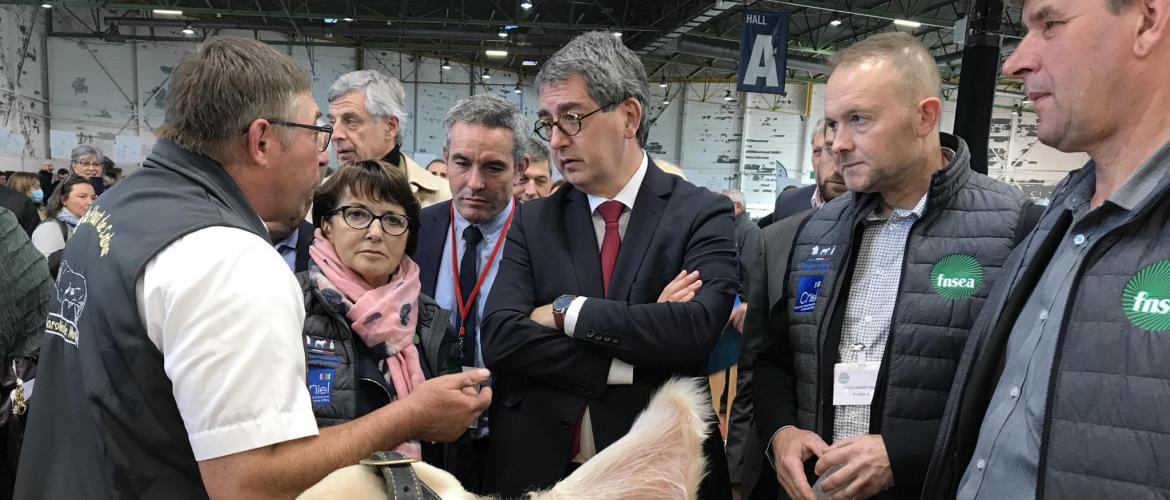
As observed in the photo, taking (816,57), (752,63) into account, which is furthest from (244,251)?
(816,57)

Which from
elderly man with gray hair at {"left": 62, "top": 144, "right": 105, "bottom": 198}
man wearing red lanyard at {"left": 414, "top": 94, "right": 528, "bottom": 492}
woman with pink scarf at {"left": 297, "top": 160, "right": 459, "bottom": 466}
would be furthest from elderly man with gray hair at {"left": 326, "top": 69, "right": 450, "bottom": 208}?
elderly man with gray hair at {"left": 62, "top": 144, "right": 105, "bottom": 198}

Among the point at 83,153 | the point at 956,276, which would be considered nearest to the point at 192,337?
the point at 956,276

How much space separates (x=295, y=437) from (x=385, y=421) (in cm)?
21

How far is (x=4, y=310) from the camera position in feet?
8.06

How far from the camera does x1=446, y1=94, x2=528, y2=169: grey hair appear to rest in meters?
2.53

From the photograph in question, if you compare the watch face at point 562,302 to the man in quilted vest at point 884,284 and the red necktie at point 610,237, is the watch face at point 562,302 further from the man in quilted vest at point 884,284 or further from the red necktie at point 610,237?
the man in quilted vest at point 884,284

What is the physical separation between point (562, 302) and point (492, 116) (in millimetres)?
974

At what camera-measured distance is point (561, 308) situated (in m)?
1.84

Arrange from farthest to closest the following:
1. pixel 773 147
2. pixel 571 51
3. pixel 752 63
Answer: pixel 773 147, pixel 752 63, pixel 571 51

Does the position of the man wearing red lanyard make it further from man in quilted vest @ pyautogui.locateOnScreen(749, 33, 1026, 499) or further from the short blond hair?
the short blond hair

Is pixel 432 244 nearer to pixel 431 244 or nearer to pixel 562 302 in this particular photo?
pixel 431 244

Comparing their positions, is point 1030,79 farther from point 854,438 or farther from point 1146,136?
point 854,438

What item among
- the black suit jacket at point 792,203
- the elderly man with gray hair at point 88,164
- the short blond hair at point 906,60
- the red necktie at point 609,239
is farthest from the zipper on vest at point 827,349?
the elderly man with gray hair at point 88,164

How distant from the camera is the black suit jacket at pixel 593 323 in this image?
178cm
